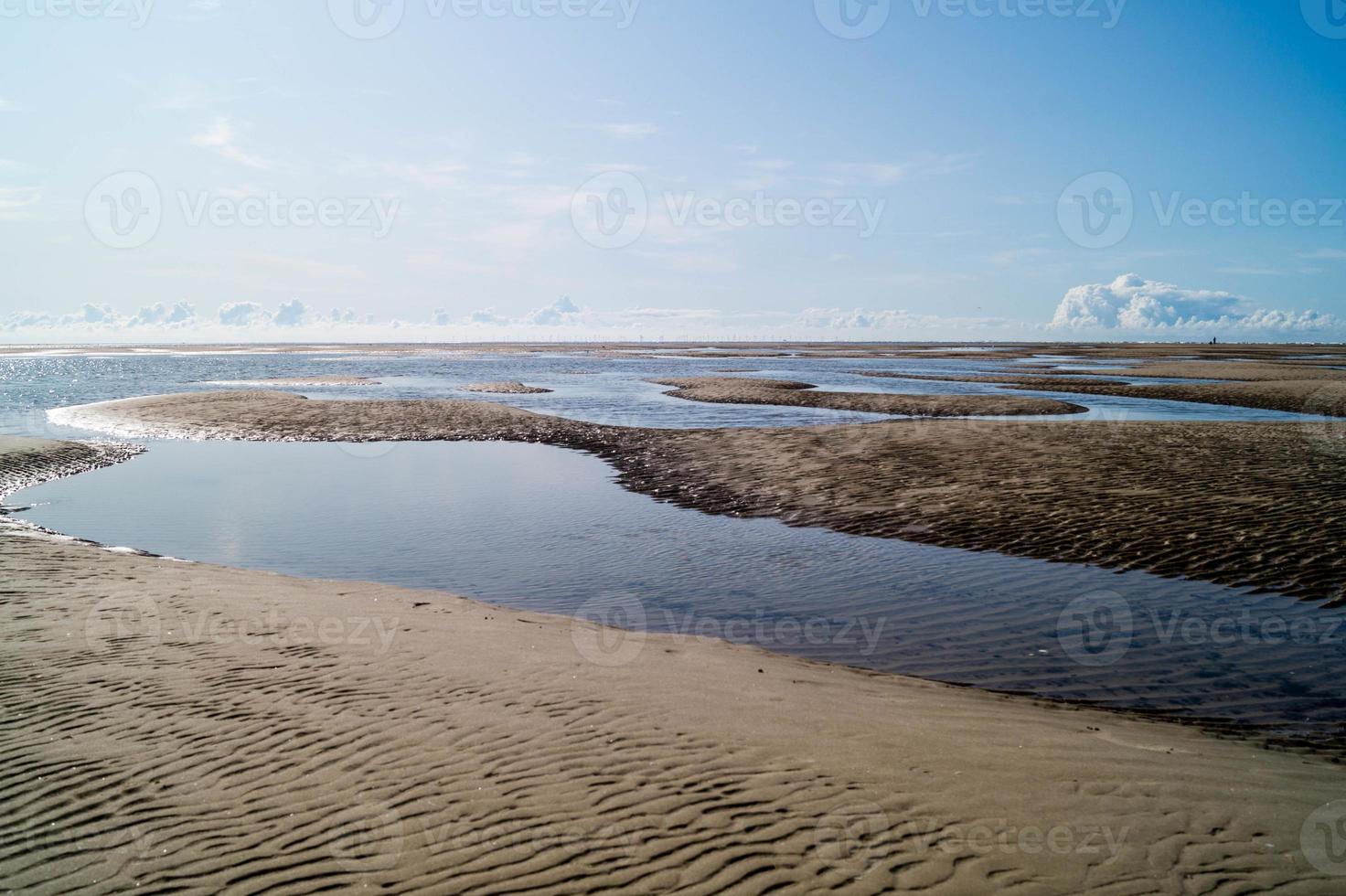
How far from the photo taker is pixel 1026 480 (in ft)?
64.6

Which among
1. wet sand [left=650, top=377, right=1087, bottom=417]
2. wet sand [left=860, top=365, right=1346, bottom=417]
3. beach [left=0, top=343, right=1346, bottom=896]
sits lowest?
beach [left=0, top=343, right=1346, bottom=896]

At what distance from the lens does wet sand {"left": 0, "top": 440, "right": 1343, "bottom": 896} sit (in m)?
5.13

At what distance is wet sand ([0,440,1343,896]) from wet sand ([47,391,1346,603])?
770 cm

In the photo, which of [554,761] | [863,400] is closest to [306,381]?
[863,400]

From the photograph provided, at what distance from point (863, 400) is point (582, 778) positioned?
41088mm

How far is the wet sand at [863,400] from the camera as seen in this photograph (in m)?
38.7

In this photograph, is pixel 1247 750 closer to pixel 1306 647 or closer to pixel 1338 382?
pixel 1306 647

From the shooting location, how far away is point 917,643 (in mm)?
10500

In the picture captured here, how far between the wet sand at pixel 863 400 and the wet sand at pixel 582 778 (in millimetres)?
32168

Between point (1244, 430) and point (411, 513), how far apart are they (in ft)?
92.3

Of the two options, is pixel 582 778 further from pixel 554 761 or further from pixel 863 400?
pixel 863 400

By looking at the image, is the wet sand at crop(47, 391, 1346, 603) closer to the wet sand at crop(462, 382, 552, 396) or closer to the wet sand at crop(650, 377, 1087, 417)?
the wet sand at crop(650, 377, 1087, 417)

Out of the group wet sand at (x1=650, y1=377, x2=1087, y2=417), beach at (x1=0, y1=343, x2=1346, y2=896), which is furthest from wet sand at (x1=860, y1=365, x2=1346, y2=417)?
beach at (x1=0, y1=343, x2=1346, y2=896)

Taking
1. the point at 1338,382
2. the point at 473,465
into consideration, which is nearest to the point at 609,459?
the point at 473,465
